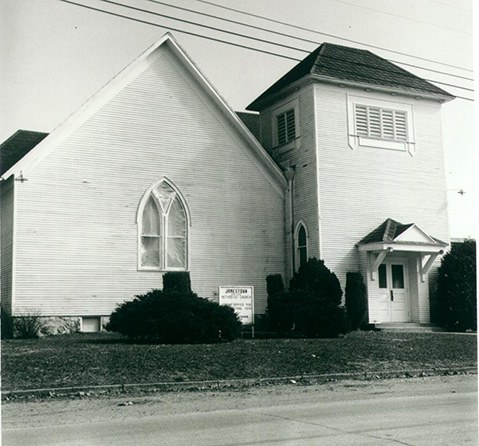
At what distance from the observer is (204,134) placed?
23.9m

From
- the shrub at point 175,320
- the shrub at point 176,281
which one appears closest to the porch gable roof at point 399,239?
the shrub at point 176,281

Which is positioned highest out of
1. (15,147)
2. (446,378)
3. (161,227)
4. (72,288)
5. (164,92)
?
(164,92)

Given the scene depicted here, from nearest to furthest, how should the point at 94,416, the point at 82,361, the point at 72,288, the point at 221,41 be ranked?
the point at 94,416 < the point at 82,361 < the point at 221,41 < the point at 72,288

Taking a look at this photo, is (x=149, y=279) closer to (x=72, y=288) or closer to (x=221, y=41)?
(x=72, y=288)

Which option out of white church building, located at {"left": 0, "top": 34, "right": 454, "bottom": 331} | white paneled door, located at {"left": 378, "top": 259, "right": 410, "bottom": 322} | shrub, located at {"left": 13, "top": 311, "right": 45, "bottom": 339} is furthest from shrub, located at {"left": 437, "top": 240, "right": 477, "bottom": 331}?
shrub, located at {"left": 13, "top": 311, "right": 45, "bottom": 339}

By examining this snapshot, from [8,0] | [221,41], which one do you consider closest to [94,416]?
[8,0]

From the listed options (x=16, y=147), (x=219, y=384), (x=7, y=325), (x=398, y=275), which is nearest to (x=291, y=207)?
(x=398, y=275)

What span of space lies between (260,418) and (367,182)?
1677 centimetres

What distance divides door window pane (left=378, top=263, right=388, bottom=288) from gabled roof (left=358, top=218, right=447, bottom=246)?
131 centimetres

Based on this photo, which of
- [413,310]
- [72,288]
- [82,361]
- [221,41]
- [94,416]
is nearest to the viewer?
[94,416]

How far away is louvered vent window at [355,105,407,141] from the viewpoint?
25.5m

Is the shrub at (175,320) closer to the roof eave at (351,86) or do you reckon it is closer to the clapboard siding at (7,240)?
the clapboard siding at (7,240)

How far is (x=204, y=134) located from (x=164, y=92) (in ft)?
6.22

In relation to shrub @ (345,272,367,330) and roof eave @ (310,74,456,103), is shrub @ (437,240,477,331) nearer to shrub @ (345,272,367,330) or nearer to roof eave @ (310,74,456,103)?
shrub @ (345,272,367,330)
